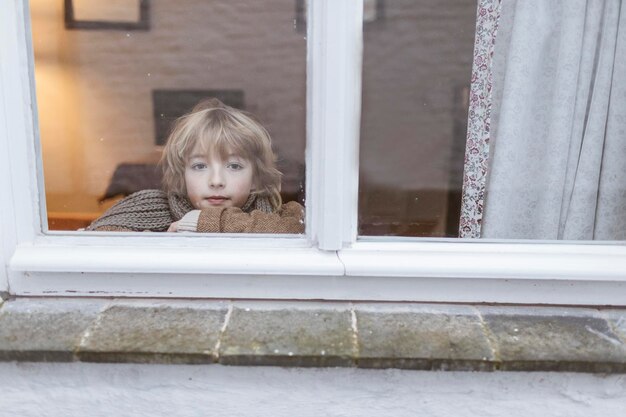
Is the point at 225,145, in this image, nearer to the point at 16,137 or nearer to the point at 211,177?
the point at 211,177

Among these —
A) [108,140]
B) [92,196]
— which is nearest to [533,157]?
[92,196]

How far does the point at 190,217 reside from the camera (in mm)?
1717

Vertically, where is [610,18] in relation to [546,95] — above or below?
above

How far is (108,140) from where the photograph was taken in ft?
8.63

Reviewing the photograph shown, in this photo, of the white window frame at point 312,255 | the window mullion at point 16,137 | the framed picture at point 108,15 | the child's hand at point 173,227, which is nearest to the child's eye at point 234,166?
the child's hand at point 173,227

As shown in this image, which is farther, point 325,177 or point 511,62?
point 511,62

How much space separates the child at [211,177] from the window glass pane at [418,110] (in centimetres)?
28

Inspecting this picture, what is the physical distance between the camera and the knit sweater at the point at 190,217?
5.23ft

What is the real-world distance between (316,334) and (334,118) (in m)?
0.41

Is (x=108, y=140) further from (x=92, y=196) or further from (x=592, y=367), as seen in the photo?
(x=592, y=367)

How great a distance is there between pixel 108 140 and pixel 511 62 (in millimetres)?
1661

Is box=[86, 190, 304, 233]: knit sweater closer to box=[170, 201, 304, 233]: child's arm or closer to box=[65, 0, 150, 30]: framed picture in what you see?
box=[170, 201, 304, 233]: child's arm

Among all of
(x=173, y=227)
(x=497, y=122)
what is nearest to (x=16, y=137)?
(x=173, y=227)

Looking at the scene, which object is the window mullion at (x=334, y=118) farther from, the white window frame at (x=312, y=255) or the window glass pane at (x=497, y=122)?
the window glass pane at (x=497, y=122)
